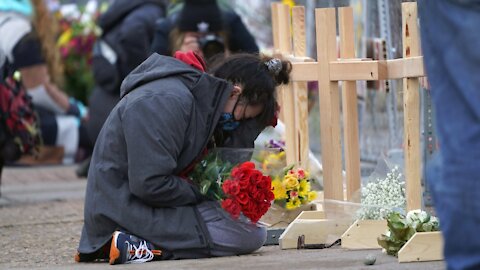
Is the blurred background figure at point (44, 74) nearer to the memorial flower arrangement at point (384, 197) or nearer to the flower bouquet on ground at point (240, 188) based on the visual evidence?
the flower bouquet on ground at point (240, 188)

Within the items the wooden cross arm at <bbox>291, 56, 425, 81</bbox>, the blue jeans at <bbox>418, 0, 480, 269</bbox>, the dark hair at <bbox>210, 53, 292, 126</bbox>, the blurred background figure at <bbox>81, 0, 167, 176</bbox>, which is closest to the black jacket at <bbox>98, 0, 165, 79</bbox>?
the blurred background figure at <bbox>81, 0, 167, 176</bbox>

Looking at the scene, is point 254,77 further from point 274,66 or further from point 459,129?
point 459,129

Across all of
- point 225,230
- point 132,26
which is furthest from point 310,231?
point 132,26

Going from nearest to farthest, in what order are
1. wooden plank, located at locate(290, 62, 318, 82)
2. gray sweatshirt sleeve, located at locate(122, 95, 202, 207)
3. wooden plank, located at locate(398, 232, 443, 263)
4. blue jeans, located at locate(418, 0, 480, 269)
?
blue jeans, located at locate(418, 0, 480, 269) → wooden plank, located at locate(398, 232, 443, 263) → gray sweatshirt sleeve, located at locate(122, 95, 202, 207) → wooden plank, located at locate(290, 62, 318, 82)

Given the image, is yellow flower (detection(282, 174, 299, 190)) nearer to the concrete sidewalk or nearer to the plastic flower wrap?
the plastic flower wrap

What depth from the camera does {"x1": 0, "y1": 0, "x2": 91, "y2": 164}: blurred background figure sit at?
9.02 metres

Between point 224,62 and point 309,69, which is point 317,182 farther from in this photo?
point 224,62

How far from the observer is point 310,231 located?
5.60 m

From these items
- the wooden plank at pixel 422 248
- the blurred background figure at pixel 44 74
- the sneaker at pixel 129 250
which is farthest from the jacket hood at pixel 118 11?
the wooden plank at pixel 422 248

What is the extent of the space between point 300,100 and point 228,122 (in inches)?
33.7

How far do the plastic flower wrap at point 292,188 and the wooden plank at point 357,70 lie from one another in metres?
0.51

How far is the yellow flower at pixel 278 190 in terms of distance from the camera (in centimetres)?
570

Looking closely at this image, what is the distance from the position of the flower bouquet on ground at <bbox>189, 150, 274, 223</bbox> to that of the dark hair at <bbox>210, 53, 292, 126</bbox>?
0.30 metres

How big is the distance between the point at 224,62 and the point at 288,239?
916 mm
